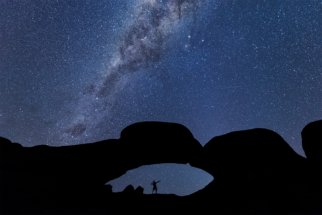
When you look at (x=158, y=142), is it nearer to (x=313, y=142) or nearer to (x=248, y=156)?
(x=248, y=156)

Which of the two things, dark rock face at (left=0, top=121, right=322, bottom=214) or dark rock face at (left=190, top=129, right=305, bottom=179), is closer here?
dark rock face at (left=0, top=121, right=322, bottom=214)

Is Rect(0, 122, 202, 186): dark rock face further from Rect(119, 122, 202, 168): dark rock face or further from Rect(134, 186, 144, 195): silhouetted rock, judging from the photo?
Rect(134, 186, 144, 195): silhouetted rock

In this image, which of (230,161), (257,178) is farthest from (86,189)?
(257,178)

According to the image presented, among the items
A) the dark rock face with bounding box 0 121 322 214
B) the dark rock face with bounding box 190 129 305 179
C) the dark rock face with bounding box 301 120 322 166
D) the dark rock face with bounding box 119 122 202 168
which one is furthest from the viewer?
the dark rock face with bounding box 119 122 202 168

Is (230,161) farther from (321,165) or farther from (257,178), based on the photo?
(321,165)

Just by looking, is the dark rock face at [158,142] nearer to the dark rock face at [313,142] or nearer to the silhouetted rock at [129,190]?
the silhouetted rock at [129,190]

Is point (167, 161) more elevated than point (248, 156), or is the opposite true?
point (167, 161)

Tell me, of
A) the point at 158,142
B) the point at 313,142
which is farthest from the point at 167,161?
the point at 313,142

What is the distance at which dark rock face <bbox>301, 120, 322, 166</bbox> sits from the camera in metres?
8.99

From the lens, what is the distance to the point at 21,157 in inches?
398

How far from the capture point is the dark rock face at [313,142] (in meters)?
8.99

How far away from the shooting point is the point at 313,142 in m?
9.12

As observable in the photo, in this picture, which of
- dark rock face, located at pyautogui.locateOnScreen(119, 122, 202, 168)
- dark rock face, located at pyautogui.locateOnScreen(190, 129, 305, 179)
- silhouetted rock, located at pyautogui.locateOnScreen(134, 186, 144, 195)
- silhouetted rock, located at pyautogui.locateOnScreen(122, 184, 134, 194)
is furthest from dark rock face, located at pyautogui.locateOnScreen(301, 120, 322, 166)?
silhouetted rock, located at pyautogui.locateOnScreen(122, 184, 134, 194)

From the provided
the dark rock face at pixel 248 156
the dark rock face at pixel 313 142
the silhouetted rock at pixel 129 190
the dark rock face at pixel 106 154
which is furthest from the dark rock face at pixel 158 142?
the dark rock face at pixel 313 142
